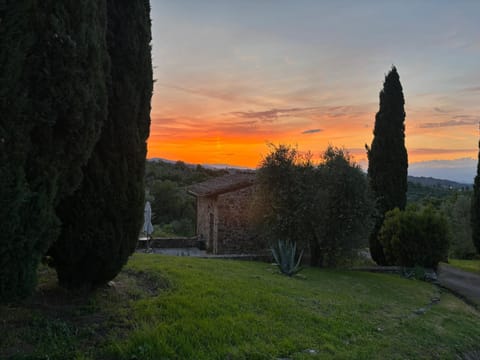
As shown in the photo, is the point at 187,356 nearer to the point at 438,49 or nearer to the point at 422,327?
the point at 422,327

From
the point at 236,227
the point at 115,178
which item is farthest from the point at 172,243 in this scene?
the point at 115,178

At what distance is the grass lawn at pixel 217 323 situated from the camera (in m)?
4.43

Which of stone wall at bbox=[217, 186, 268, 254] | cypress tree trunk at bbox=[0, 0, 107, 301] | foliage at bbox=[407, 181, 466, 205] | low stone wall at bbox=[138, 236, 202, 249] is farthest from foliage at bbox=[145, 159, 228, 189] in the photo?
cypress tree trunk at bbox=[0, 0, 107, 301]

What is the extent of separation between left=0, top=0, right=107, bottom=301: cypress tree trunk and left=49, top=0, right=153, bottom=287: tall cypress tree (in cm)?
104

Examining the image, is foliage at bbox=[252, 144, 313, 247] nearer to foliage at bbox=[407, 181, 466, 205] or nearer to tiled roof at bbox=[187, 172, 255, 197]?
tiled roof at bbox=[187, 172, 255, 197]

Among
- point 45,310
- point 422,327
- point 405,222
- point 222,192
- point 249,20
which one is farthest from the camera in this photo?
point 222,192

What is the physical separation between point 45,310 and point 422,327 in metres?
6.37

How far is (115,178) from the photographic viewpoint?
19.3 ft

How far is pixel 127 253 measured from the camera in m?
6.15

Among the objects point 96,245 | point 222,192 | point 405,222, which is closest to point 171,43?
point 222,192

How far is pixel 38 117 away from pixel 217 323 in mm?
3407

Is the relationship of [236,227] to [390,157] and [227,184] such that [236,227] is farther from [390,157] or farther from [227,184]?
[390,157]

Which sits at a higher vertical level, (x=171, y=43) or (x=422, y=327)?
(x=171, y=43)

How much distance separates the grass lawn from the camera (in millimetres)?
4434
